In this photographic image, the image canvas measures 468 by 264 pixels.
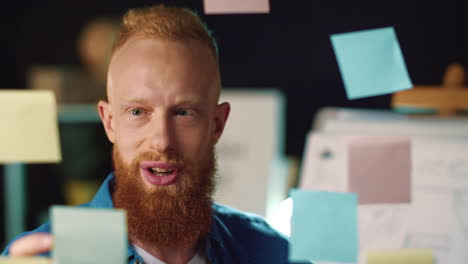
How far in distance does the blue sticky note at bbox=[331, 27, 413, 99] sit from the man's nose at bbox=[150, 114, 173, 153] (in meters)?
0.21

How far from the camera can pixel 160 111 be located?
64 centimetres

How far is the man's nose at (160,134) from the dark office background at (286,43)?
5.24ft

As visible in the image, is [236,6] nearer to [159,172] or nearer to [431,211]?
[159,172]

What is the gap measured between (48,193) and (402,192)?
214 centimetres

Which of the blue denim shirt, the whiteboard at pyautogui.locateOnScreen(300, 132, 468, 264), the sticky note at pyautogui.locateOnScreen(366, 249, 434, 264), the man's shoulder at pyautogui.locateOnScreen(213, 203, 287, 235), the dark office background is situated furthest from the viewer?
the dark office background

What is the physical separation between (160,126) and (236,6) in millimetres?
163

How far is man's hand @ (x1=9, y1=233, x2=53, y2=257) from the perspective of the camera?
61 centimetres

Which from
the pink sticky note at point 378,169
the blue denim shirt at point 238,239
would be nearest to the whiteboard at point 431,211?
the blue denim shirt at point 238,239

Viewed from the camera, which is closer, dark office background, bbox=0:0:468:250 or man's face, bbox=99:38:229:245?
man's face, bbox=99:38:229:245

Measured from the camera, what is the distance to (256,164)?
2.10m

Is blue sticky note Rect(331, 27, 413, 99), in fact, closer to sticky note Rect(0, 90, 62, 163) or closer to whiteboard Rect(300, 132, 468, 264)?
sticky note Rect(0, 90, 62, 163)

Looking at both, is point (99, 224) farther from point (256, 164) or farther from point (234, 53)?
point (234, 53)

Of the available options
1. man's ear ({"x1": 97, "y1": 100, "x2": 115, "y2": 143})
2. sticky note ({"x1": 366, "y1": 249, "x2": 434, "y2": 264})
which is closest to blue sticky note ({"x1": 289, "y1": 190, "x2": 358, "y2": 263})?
sticky note ({"x1": 366, "y1": 249, "x2": 434, "y2": 264})

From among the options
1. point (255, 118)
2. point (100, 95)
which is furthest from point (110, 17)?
point (255, 118)
